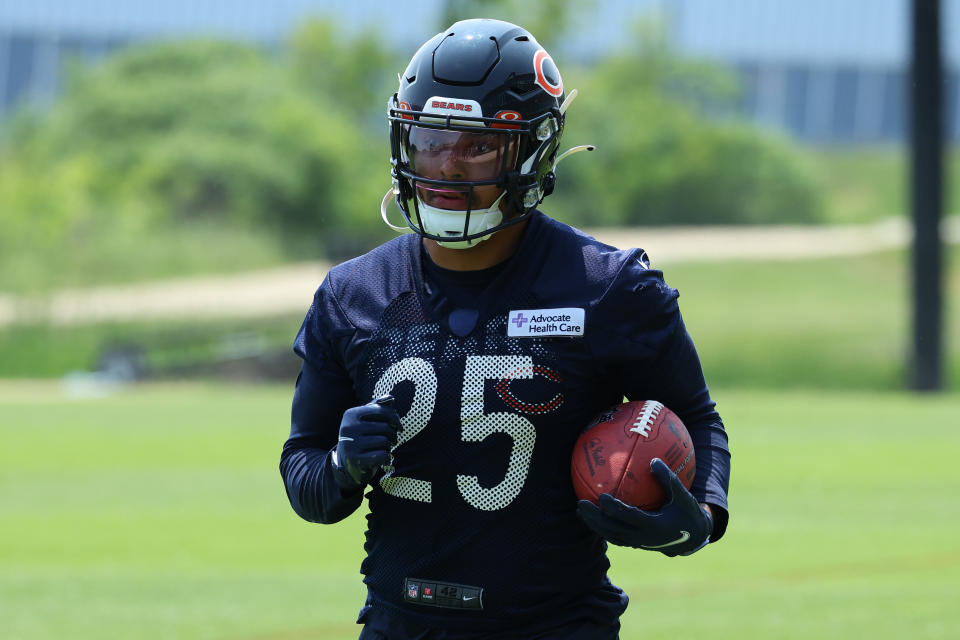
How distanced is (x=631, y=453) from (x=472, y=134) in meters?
0.76

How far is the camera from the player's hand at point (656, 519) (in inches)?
114

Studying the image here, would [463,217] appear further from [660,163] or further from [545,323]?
[660,163]

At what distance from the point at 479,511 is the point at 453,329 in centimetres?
39

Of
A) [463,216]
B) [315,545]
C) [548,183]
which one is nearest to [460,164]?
[463,216]

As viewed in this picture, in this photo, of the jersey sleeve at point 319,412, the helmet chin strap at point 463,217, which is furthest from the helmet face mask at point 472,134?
the jersey sleeve at point 319,412

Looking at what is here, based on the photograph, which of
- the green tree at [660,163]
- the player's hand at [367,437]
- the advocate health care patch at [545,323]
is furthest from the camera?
the green tree at [660,163]

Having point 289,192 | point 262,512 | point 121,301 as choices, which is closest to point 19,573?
point 262,512

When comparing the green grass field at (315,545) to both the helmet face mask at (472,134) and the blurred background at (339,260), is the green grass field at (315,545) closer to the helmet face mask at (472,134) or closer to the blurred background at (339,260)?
the blurred background at (339,260)

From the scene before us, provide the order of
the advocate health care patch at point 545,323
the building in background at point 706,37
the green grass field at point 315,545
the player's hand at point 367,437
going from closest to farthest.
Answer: the player's hand at point 367,437, the advocate health care patch at point 545,323, the green grass field at point 315,545, the building in background at point 706,37

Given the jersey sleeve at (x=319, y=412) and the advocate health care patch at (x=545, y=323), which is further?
the jersey sleeve at (x=319, y=412)

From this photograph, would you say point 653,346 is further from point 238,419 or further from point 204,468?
point 238,419

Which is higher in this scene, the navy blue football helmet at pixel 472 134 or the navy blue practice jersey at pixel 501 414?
the navy blue football helmet at pixel 472 134

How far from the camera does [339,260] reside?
39.6m

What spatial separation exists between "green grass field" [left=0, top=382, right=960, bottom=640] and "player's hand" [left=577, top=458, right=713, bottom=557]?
14.0 ft
